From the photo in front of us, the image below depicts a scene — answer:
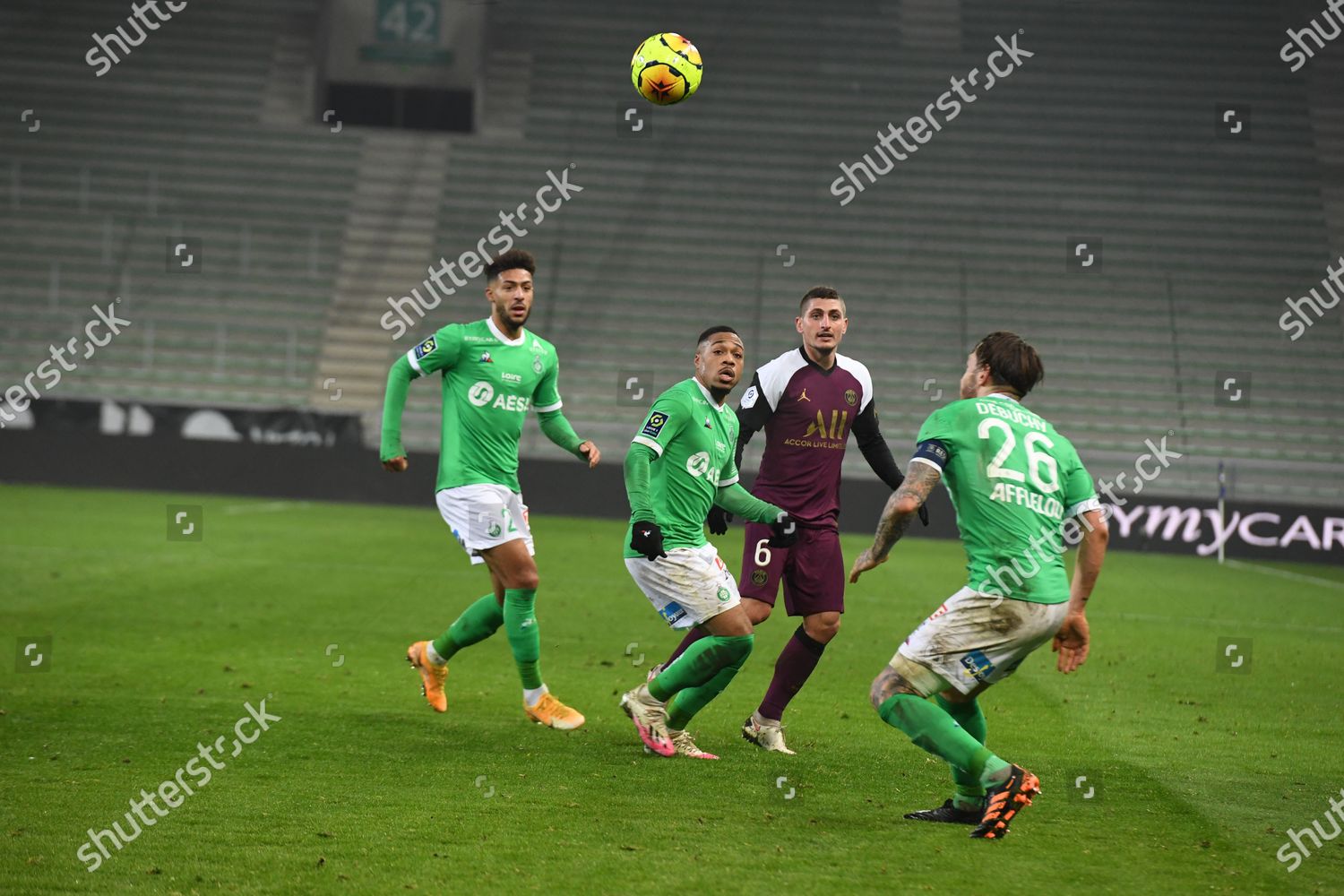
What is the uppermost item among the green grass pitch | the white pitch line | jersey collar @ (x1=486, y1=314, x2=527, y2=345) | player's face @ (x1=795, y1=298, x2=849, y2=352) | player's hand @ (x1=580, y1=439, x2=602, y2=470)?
player's face @ (x1=795, y1=298, x2=849, y2=352)

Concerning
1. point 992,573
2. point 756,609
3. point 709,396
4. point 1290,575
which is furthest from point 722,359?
point 1290,575

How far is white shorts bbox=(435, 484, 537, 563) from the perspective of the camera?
6902 millimetres

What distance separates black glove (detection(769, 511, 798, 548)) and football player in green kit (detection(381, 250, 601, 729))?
3.98 feet

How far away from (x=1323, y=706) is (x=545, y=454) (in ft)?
56.7

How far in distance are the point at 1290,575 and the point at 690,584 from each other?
46.6 ft

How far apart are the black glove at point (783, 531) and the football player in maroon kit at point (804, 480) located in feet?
0.99

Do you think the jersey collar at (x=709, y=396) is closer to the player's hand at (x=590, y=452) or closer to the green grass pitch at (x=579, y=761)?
the player's hand at (x=590, y=452)

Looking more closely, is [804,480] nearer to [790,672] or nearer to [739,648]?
[790,672]

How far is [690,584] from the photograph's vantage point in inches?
245

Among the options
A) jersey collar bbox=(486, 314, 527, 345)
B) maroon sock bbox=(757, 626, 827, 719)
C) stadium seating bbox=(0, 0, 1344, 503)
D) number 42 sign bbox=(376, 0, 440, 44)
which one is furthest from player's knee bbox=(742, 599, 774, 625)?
number 42 sign bbox=(376, 0, 440, 44)

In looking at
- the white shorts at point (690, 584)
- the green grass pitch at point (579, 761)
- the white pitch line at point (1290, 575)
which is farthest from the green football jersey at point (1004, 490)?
the white pitch line at point (1290, 575)

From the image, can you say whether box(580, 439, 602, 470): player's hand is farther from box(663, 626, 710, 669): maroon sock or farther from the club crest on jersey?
box(663, 626, 710, 669): maroon sock

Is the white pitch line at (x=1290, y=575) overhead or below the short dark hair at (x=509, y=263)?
below

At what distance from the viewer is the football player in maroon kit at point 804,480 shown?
6.77 m
